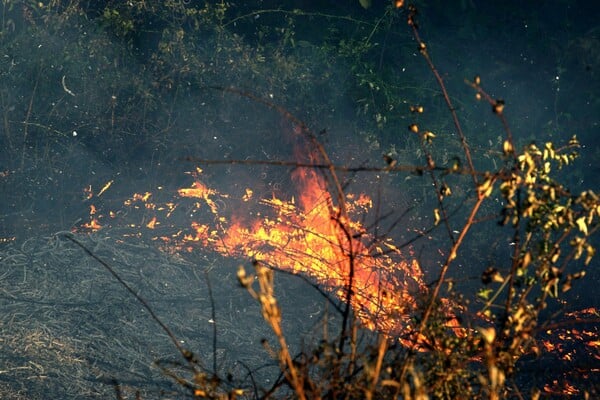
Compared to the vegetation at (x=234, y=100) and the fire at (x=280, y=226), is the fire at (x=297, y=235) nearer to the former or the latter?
the fire at (x=280, y=226)

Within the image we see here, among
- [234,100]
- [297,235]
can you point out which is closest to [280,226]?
[297,235]

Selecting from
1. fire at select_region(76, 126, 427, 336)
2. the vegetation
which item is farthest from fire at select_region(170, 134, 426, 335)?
the vegetation

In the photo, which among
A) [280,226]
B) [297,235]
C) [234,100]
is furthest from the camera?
[234,100]

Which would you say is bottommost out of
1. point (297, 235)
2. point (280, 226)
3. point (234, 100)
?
point (297, 235)

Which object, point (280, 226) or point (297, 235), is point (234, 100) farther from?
point (297, 235)

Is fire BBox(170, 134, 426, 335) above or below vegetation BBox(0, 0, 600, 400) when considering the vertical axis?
below

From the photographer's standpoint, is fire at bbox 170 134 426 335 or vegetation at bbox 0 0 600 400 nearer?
fire at bbox 170 134 426 335

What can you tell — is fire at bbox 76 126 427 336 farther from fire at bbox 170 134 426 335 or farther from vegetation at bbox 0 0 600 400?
vegetation at bbox 0 0 600 400

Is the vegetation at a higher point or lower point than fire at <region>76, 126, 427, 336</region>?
higher

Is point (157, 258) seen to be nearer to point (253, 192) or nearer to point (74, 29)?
point (253, 192)

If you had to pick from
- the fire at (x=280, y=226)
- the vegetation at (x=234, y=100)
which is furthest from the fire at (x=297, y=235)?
the vegetation at (x=234, y=100)

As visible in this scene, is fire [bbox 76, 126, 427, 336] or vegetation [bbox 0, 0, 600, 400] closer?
fire [bbox 76, 126, 427, 336]

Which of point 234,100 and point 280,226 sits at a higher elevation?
point 234,100

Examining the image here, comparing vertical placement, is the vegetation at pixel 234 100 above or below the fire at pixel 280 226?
above
